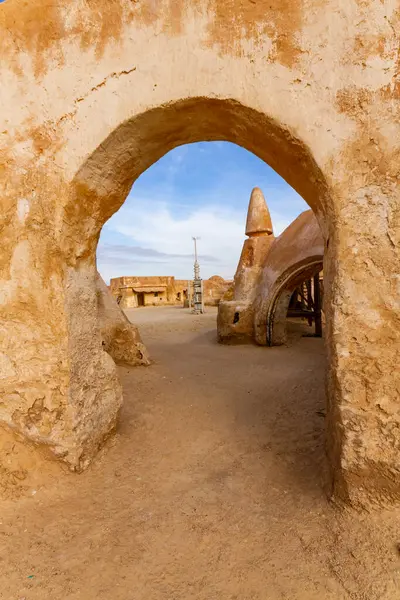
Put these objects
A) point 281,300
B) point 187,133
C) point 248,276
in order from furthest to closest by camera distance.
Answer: point 248,276 → point 281,300 → point 187,133

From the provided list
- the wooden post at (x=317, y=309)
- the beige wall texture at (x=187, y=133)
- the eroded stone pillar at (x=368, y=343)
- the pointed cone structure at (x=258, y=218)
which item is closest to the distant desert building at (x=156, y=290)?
the pointed cone structure at (x=258, y=218)

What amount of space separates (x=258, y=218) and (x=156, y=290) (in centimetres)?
1141

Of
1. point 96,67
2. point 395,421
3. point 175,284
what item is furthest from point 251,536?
point 175,284

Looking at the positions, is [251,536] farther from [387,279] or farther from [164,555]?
[387,279]

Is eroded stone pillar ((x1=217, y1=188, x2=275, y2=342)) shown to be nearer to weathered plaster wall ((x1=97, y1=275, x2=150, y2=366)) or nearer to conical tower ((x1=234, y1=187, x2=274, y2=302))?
conical tower ((x1=234, y1=187, x2=274, y2=302))

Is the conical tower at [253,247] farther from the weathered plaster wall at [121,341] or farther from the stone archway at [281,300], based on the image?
the weathered plaster wall at [121,341]

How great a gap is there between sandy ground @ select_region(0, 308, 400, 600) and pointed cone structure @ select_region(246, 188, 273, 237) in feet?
22.0

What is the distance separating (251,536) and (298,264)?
6068 millimetres

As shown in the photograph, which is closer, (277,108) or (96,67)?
(277,108)

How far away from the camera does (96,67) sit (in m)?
2.36

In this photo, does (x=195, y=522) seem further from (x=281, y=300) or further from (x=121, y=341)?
(x=281, y=300)

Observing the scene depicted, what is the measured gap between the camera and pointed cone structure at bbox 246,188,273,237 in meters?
9.64

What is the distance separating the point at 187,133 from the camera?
276 cm

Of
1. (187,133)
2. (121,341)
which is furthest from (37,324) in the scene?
(121,341)
